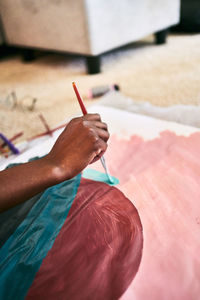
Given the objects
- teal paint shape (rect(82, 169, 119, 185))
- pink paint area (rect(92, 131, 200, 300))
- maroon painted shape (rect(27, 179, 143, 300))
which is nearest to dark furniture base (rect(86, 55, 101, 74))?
pink paint area (rect(92, 131, 200, 300))

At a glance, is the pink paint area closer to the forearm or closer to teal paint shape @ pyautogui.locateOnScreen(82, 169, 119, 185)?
teal paint shape @ pyautogui.locateOnScreen(82, 169, 119, 185)

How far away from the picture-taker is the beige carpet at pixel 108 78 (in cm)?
125

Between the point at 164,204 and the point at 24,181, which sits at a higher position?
the point at 24,181

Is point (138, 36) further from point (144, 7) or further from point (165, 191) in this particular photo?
point (165, 191)

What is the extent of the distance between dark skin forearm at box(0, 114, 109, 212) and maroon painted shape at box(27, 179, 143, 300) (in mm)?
132

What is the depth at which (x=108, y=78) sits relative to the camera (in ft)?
5.24

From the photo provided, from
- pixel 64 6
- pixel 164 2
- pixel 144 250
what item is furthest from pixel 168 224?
pixel 164 2

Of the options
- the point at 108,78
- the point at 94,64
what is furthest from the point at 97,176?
the point at 94,64

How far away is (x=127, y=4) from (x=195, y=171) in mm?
1401

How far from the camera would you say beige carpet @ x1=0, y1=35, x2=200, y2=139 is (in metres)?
1.25

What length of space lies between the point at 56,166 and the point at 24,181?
0.18 ft

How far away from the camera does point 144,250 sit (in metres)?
0.48

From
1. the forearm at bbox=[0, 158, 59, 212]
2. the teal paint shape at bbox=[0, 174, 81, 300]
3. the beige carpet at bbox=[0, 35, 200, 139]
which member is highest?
the forearm at bbox=[0, 158, 59, 212]

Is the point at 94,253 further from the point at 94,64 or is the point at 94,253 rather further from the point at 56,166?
the point at 94,64
